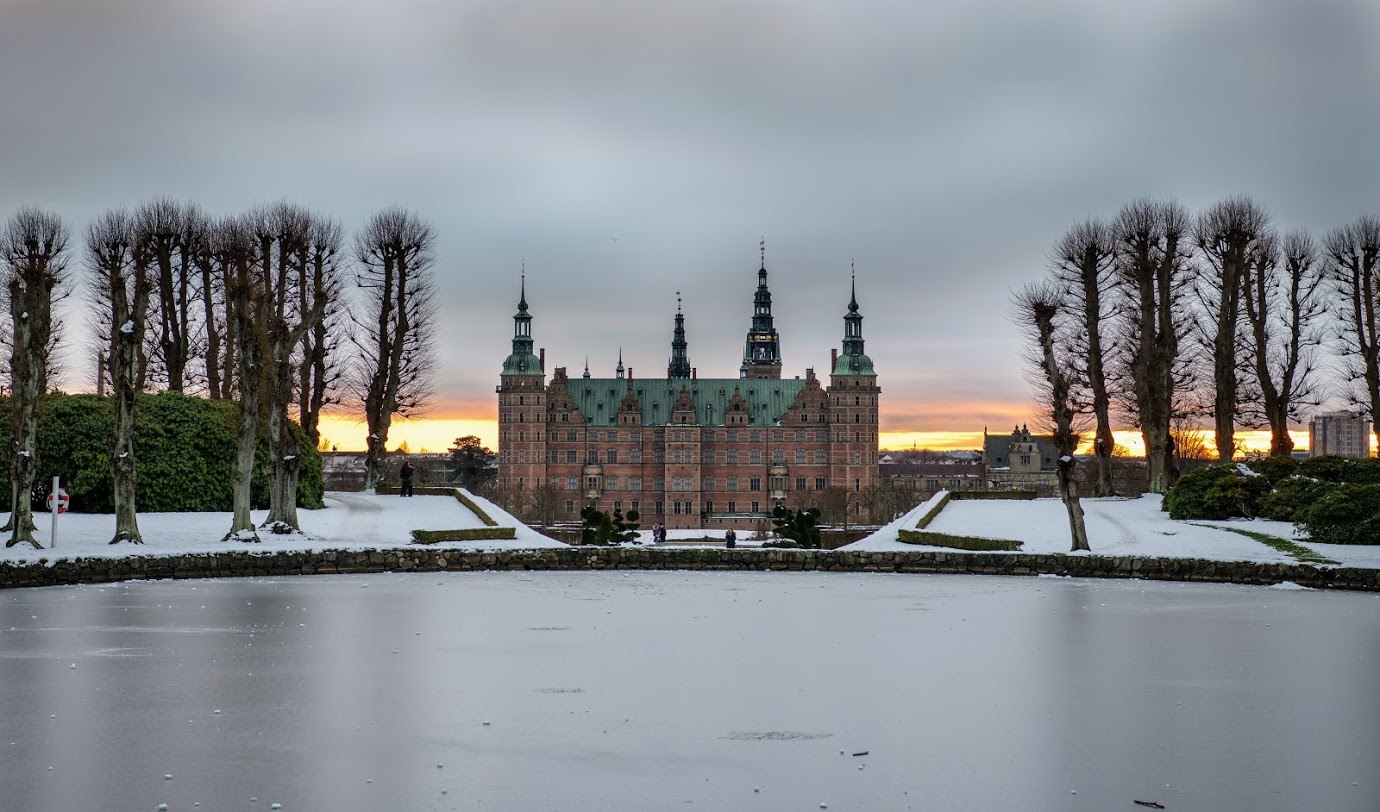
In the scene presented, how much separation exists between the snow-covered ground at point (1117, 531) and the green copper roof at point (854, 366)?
261 ft

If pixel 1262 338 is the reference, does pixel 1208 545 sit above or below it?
below

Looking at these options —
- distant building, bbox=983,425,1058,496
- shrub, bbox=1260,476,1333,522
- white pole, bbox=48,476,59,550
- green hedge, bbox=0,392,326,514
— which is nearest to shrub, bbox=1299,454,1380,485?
shrub, bbox=1260,476,1333,522

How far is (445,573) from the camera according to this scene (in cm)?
2684

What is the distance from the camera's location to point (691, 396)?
4811 inches

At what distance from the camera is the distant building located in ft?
533

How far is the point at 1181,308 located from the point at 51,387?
34.0 m

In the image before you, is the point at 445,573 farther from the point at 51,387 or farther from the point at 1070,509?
the point at 51,387

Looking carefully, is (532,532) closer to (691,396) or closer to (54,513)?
(54,513)

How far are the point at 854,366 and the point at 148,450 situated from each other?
3572 inches

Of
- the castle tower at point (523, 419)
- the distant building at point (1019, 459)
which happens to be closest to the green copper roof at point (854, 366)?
the castle tower at point (523, 419)

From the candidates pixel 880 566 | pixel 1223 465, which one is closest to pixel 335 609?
pixel 880 566

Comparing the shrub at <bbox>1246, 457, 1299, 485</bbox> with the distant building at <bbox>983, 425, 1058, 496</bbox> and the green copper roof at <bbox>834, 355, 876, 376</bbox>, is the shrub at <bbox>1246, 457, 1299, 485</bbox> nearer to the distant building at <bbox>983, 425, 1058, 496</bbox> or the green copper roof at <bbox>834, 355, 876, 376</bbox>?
the green copper roof at <bbox>834, 355, 876, 376</bbox>

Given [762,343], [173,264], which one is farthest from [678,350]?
[173,264]

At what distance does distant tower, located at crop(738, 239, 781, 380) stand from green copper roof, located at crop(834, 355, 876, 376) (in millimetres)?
15235
